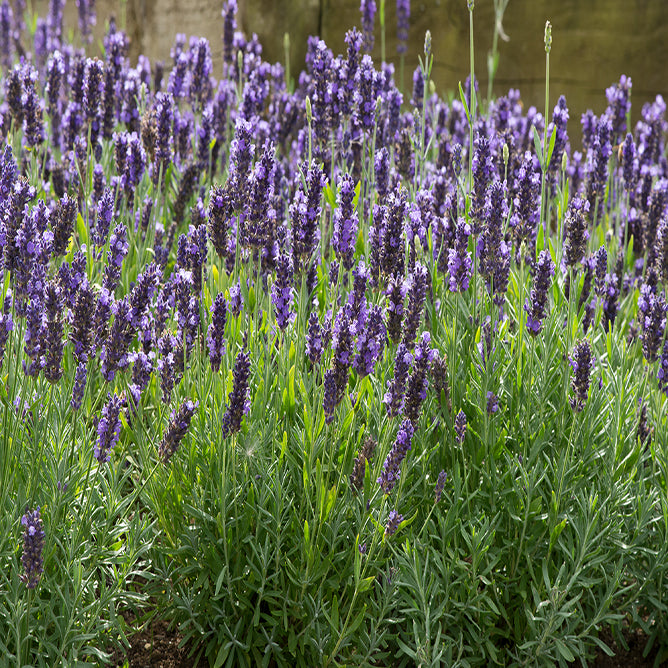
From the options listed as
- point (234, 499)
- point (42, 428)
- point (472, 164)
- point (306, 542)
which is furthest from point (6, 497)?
point (472, 164)

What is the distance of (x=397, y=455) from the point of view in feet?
6.41

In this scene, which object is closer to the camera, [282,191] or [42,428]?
[42,428]

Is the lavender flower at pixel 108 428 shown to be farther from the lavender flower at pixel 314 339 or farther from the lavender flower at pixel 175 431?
the lavender flower at pixel 314 339

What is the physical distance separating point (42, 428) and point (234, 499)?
556 mm

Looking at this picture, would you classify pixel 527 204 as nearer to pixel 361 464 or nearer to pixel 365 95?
pixel 365 95

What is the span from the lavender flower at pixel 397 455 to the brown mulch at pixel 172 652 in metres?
0.82

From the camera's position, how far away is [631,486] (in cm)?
258

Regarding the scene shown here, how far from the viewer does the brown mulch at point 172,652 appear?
2303 mm

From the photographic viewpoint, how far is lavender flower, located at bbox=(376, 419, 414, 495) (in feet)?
6.38

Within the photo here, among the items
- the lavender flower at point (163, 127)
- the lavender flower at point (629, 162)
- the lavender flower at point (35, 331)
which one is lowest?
the lavender flower at point (35, 331)

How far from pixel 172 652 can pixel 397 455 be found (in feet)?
3.17

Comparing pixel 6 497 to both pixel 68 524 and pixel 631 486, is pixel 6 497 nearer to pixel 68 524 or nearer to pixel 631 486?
pixel 68 524

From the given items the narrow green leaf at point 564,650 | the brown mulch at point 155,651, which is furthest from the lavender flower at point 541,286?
the brown mulch at point 155,651

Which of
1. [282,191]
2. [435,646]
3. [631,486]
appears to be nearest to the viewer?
[435,646]
